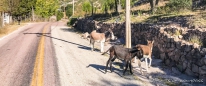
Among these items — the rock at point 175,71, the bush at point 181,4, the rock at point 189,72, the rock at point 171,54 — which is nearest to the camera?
the rock at point 189,72

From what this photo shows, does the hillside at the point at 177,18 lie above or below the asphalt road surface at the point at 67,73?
above

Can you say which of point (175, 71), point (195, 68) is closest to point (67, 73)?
point (175, 71)

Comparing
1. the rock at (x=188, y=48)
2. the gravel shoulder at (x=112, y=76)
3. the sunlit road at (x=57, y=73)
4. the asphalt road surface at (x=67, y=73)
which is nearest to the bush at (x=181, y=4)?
the asphalt road surface at (x=67, y=73)

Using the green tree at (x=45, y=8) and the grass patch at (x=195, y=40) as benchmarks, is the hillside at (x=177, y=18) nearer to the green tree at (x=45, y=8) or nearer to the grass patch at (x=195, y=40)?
the grass patch at (x=195, y=40)

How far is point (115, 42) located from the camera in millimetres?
21688

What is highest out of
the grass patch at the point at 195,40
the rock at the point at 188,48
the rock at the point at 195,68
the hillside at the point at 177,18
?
the hillside at the point at 177,18

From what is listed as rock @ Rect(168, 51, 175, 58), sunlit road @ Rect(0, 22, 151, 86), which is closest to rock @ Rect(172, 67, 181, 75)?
rock @ Rect(168, 51, 175, 58)

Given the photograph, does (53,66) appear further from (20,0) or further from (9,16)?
(20,0)

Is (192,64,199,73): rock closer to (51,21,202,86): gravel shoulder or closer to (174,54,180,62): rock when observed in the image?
(51,21,202,86): gravel shoulder

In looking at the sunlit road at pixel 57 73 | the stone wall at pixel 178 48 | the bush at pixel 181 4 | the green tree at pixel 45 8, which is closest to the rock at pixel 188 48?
the stone wall at pixel 178 48

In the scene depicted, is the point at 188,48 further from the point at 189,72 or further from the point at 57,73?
the point at 57,73

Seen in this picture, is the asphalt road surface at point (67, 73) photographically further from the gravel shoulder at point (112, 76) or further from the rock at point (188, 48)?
Result: the rock at point (188, 48)

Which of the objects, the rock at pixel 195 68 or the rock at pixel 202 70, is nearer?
the rock at pixel 202 70

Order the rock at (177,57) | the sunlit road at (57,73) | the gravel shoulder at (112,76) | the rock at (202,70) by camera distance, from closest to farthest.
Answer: the sunlit road at (57,73) → the gravel shoulder at (112,76) → the rock at (202,70) → the rock at (177,57)
